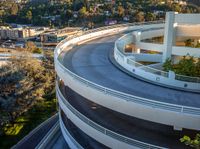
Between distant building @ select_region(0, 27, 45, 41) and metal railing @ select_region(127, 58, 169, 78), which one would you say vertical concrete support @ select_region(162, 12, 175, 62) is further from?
distant building @ select_region(0, 27, 45, 41)

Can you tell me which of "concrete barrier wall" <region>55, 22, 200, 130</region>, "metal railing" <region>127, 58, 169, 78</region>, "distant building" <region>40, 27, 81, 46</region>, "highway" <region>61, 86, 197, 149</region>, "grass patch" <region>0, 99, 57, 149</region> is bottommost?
"grass patch" <region>0, 99, 57, 149</region>

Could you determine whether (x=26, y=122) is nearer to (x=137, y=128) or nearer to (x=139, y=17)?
(x=137, y=128)

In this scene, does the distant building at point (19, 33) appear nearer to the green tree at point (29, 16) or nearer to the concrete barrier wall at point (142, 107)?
the green tree at point (29, 16)

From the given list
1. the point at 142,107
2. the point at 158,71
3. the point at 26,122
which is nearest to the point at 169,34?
the point at 158,71

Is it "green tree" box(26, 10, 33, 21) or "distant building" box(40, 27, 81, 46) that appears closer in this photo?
"distant building" box(40, 27, 81, 46)

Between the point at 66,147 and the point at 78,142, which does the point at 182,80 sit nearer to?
the point at 78,142

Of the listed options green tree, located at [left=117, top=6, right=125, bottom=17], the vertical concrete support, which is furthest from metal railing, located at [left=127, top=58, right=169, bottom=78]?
green tree, located at [left=117, top=6, right=125, bottom=17]

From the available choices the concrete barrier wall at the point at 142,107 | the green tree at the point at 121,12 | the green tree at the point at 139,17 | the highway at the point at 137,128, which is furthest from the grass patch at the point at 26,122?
the green tree at the point at 121,12

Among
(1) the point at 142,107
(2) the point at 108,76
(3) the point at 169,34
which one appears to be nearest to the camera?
(1) the point at 142,107
